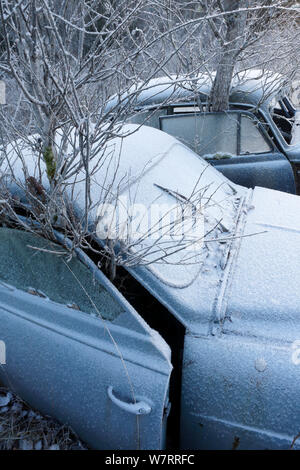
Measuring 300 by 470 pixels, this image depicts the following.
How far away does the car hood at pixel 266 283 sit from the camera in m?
1.65

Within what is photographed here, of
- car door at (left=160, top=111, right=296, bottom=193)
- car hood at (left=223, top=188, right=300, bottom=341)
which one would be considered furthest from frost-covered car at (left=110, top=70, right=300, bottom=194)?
car hood at (left=223, top=188, right=300, bottom=341)

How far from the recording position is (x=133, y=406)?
151 centimetres

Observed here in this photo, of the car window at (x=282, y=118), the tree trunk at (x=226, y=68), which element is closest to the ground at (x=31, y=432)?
the tree trunk at (x=226, y=68)

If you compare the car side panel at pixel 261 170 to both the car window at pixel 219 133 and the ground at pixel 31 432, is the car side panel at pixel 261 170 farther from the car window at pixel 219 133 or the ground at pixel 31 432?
the ground at pixel 31 432

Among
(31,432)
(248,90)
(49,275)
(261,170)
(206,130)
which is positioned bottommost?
(31,432)

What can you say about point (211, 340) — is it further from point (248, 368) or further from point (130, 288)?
point (130, 288)

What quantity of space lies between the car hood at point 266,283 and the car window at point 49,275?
560 mm

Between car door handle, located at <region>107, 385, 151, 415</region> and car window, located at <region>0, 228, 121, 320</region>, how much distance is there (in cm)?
34

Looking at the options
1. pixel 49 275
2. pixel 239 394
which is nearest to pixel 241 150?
pixel 49 275

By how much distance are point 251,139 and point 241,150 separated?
0.52ft

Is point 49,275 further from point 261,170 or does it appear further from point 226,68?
point 226,68

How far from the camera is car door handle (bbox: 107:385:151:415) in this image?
1492mm

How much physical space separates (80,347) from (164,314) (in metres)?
0.45
